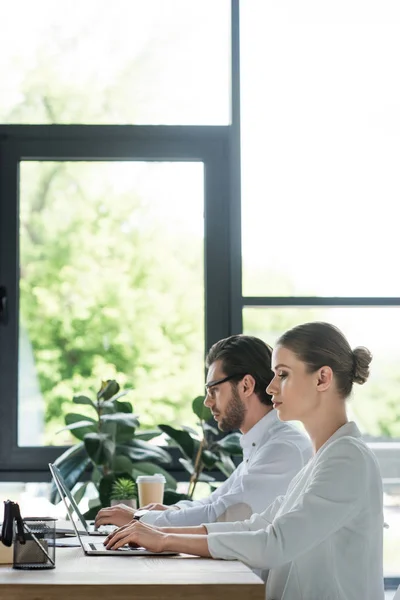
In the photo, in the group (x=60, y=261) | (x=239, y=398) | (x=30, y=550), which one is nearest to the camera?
(x=30, y=550)

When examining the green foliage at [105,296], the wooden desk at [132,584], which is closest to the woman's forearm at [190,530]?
the wooden desk at [132,584]

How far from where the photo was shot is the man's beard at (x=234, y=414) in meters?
2.93

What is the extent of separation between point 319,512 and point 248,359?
1.05 m

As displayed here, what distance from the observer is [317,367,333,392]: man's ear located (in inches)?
86.3

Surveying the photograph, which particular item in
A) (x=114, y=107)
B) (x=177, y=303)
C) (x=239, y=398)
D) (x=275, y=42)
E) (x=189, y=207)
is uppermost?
(x=275, y=42)

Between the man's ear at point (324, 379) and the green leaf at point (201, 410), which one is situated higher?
the man's ear at point (324, 379)

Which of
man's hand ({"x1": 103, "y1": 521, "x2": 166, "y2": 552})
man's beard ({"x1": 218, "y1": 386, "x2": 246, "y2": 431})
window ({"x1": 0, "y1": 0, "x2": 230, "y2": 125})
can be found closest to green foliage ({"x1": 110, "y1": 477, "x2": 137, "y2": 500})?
man's beard ({"x1": 218, "y1": 386, "x2": 246, "y2": 431})

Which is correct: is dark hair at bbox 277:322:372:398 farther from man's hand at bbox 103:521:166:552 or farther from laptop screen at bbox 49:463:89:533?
laptop screen at bbox 49:463:89:533

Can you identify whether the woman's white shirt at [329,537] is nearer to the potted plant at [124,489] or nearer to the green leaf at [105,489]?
the potted plant at [124,489]

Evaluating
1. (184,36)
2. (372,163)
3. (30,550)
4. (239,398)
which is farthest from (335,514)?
(184,36)

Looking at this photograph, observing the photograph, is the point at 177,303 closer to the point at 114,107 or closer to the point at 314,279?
the point at 314,279

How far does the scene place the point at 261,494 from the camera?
8.68 feet

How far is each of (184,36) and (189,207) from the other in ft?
2.60

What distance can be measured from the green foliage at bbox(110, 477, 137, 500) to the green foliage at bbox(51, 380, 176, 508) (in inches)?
0.7
